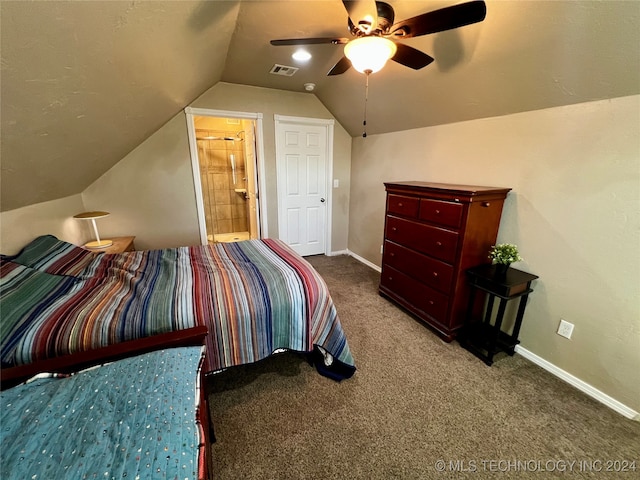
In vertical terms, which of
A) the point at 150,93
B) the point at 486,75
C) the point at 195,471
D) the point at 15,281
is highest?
the point at 486,75

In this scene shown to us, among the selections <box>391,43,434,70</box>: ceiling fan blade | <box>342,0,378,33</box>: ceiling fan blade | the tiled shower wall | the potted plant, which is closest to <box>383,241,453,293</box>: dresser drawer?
the potted plant

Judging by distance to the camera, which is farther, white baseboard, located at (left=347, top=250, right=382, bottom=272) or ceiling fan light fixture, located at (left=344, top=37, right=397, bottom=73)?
white baseboard, located at (left=347, top=250, right=382, bottom=272)

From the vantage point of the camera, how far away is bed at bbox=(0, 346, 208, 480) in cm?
70

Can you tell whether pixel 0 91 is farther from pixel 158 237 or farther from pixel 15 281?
pixel 158 237

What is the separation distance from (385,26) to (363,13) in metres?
0.20

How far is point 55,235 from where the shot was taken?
2271 millimetres

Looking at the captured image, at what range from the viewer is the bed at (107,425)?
0.70 meters

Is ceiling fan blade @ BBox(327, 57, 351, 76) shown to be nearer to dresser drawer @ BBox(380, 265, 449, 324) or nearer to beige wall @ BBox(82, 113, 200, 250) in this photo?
dresser drawer @ BBox(380, 265, 449, 324)

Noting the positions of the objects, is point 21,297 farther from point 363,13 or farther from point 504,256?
point 504,256

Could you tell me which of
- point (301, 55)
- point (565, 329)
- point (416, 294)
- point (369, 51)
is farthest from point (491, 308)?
point (301, 55)

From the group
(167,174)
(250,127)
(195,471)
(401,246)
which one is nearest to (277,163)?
(250,127)

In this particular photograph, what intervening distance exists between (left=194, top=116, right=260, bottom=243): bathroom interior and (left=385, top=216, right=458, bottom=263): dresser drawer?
2.82 metres

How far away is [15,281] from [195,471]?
5.20 feet

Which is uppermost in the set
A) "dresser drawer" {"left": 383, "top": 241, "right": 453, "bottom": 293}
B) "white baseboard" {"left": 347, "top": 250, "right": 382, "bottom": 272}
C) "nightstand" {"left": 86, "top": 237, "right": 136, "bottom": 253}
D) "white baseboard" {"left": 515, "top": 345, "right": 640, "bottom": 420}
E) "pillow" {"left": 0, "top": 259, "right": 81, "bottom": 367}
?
"pillow" {"left": 0, "top": 259, "right": 81, "bottom": 367}
